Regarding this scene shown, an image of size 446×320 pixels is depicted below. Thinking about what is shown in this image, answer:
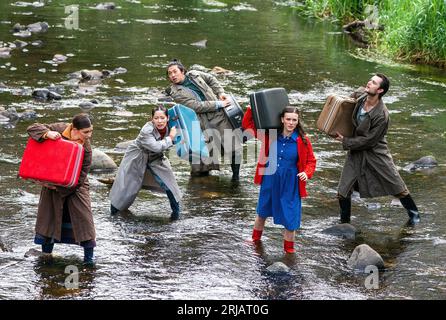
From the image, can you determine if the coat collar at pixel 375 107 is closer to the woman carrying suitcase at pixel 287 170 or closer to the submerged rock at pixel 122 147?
the woman carrying suitcase at pixel 287 170

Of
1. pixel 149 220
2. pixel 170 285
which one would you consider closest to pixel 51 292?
pixel 170 285

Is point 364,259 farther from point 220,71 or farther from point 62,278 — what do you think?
point 220,71

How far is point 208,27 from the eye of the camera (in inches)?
957

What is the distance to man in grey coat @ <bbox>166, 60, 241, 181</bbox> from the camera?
10.9 metres

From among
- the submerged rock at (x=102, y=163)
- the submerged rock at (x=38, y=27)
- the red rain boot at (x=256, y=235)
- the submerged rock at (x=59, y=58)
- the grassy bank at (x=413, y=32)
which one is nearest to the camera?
the red rain boot at (x=256, y=235)

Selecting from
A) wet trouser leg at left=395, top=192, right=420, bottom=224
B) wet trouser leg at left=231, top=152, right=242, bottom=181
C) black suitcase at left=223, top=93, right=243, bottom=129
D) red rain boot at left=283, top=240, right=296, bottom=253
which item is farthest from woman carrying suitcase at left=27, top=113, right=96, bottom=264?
wet trouser leg at left=395, top=192, right=420, bottom=224

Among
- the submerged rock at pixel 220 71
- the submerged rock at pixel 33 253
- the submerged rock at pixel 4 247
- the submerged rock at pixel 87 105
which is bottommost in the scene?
the submerged rock at pixel 87 105

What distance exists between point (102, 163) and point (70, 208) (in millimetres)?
3441

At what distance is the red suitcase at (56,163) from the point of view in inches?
305

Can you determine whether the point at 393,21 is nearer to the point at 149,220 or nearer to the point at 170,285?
the point at 149,220

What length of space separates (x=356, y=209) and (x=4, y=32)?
14.1 metres

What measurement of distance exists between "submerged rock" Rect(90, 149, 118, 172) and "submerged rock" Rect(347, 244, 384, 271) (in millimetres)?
4118

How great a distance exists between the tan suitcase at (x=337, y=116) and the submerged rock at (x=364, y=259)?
4.67 ft

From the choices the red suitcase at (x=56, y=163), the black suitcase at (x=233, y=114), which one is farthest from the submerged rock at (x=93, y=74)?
the red suitcase at (x=56, y=163)
